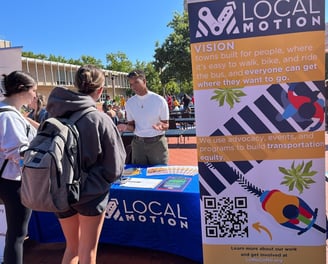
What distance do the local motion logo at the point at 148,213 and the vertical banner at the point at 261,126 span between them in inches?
18.8

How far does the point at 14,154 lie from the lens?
1817 millimetres

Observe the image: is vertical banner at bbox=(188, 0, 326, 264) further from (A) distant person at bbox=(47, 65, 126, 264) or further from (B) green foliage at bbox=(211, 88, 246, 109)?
(A) distant person at bbox=(47, 65, 126, 264)

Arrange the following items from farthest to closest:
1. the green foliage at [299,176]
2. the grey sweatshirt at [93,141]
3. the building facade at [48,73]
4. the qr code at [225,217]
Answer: the building facade at [48,73], the qr code at [225,217], the green foliage at [299,176], the grey sweatshirt at [93,141]

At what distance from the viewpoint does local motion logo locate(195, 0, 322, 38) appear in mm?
1485

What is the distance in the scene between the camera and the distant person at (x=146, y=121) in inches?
117

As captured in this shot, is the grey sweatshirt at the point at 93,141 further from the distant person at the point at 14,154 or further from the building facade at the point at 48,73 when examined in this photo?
the building facade at the point at 48,73

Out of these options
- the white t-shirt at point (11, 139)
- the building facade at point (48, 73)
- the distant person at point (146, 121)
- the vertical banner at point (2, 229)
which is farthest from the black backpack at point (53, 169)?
the building facade at point (48, 73)

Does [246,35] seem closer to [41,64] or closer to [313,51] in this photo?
[313,51]

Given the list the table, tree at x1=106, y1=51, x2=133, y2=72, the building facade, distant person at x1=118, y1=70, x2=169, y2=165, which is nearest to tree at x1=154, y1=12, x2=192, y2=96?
distant person at x1=118, y1=70, x2=169, y2=165

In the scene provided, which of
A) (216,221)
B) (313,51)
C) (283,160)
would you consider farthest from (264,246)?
(313,51)

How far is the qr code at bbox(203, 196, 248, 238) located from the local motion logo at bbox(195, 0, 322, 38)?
3.18 feet

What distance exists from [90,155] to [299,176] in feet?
3.81

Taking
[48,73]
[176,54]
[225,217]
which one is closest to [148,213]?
[225,217]

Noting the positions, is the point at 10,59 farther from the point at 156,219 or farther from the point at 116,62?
the point at 116,62
